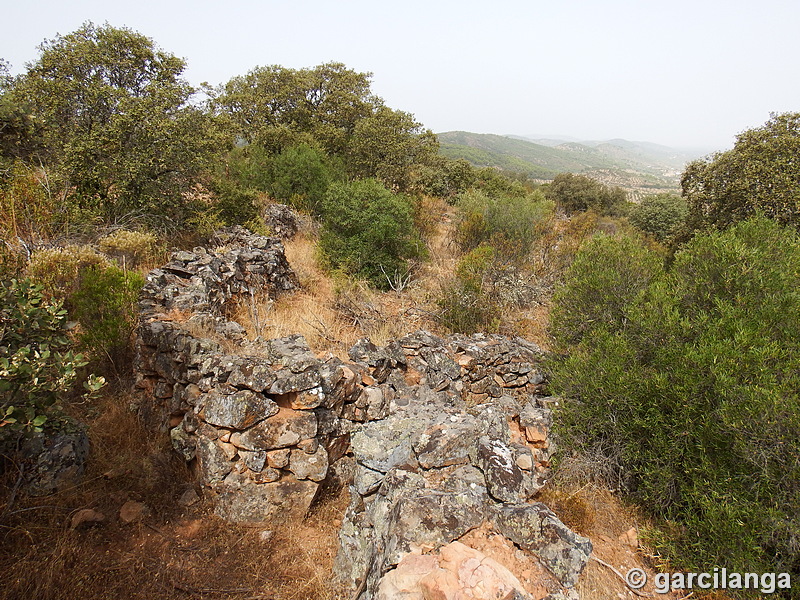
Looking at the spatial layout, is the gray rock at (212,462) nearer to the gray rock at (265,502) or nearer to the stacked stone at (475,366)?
the gray rock at (265,502)

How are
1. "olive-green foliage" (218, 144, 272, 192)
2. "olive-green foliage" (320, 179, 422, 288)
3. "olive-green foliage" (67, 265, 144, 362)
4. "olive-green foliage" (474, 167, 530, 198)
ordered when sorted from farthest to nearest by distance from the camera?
1. "olive-green foliage" (474, 167, 530, 198)
2. "olive-green foliage" (218, 144, 272, 192)
3. "olive-green foliage" (320, 179, 422, 288)
4. "olive-green foliage" (67, 265, 144, 362)

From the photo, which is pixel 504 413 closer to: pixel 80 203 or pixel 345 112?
pixel 80 203

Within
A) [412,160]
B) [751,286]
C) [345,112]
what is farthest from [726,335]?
[345,112]

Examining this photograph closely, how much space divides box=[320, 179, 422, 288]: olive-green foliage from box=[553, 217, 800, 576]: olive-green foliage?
5.86 metres

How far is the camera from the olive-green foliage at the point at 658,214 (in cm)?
2552

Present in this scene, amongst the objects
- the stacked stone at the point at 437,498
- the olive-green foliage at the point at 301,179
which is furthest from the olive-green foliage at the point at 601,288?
the olive-green foliage at the point at 301,179

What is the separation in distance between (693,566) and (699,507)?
22.4 inches

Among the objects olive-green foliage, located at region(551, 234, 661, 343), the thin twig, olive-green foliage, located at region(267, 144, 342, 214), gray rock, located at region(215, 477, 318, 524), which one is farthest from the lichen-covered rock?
olive-green foliage, located at region(267, 144, 342, 214)

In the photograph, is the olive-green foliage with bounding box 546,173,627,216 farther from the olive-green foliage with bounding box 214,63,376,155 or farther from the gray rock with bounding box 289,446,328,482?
the gray rock with bounding box 289,446,328,482

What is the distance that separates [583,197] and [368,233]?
27.7 meters

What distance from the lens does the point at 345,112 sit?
1922 cm

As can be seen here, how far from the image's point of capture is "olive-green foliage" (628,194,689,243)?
83.7 ft

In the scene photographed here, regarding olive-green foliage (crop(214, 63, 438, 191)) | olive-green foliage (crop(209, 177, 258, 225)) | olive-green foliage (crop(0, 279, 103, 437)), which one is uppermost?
olive-green foliage (crop(214, 63, 438, 191))

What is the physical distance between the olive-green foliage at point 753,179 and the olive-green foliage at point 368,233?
27.7 ft
